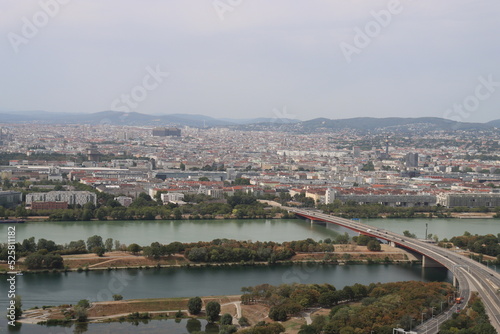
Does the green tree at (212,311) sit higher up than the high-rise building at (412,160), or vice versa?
the high-rise building at (412,160)

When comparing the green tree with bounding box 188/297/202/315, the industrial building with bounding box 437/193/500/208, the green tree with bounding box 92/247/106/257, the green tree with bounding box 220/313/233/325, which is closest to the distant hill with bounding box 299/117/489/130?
the industrial building with bounding box 437/193/500/208

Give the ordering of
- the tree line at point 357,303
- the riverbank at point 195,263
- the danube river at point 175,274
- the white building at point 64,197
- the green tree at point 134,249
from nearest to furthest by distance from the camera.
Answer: the tree line at point 357,303 → the danube river at point 175,274 → the riverbank at point 195,263 → the green tree at point 134,249 → the white building at point 64,197

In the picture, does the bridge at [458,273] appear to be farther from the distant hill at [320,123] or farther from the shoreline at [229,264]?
the distant hill at [320,123]

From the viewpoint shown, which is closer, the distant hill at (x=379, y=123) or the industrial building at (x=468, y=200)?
the industrial building at (x=468, y=200)

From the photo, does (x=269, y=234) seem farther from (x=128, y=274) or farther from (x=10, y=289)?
(x=10, y=289)

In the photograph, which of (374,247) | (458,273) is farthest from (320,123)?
(458,273)

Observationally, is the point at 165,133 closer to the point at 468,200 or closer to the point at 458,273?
the point at 468,200

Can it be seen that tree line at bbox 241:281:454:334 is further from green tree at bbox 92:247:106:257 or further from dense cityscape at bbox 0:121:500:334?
green tree at bbox 92:247:106:257

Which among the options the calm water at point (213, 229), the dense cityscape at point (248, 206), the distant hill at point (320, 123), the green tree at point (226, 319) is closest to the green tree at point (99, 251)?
the dense cityscape at point (248, 206)
